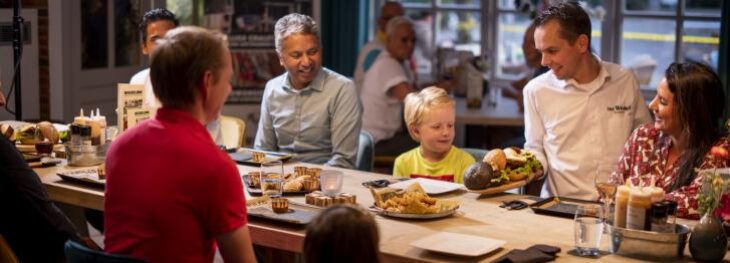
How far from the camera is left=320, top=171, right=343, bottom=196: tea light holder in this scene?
3324 mm

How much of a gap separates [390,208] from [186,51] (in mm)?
995

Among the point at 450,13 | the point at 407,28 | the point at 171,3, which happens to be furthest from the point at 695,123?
the point at 450,13

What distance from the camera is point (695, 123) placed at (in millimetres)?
3262

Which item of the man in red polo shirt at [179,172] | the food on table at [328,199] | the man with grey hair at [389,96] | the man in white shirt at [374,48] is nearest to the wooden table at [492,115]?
the man with grey hair at [389,96]

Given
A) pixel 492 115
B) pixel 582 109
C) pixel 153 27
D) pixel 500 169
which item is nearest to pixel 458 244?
pixel 500 169

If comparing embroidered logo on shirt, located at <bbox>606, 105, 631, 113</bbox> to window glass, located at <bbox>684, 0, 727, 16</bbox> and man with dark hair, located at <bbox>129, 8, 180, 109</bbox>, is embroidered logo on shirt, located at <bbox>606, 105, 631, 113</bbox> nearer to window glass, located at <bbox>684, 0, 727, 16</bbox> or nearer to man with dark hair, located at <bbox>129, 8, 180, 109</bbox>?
man with dark hair, located at <bbox>129, 8, 180, 109</bbox>

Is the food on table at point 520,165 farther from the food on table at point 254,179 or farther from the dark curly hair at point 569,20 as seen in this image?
the food on table at point 254,179

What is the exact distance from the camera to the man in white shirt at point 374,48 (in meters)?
7.23

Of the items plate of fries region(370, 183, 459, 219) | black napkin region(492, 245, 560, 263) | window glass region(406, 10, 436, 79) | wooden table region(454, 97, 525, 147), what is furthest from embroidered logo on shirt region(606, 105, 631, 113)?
window glass region(406, 10, 436, 79)

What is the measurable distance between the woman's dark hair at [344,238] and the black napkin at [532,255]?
22.5 inches

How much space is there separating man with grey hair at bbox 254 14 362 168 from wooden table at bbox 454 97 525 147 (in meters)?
2.04

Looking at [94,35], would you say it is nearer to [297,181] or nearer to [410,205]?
[297,181]

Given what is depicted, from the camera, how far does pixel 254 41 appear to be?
6965 millimetres

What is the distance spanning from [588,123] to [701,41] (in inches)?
153
